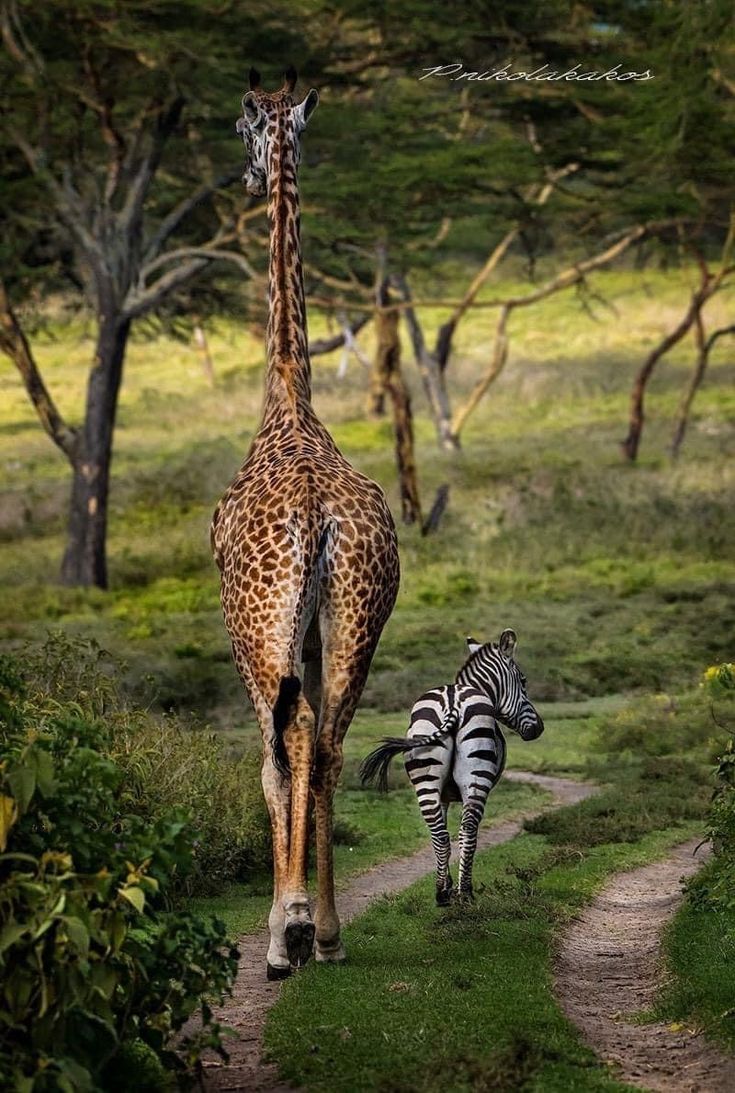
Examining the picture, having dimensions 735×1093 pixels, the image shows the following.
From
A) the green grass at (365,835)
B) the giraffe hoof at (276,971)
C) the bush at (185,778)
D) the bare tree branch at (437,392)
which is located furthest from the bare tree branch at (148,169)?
the giraffe hoof at (276,971)

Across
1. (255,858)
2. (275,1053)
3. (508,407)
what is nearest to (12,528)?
(508,407)

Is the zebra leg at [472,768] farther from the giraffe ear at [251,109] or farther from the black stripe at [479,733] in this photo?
the giraffe ear at [251,109]

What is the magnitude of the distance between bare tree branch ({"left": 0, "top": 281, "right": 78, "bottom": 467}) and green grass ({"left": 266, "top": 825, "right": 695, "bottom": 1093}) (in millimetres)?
15119

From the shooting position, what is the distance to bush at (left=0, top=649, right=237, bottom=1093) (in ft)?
18.1

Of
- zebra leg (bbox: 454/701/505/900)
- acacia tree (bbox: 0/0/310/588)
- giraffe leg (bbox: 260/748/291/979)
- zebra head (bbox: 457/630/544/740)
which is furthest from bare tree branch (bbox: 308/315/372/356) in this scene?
giraffe leg (bbox: 260/748/291/979)

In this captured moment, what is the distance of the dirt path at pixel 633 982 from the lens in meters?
6.91

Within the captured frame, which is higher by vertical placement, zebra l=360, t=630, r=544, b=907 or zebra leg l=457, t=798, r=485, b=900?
zebra l=360, t=630, r=544, b=907

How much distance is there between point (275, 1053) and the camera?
690 centimetres

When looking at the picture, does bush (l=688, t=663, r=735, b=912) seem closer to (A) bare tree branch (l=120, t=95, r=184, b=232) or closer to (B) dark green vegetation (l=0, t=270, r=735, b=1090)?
(B) dark green vegetation (l=0, t=270, r=735, b=1090)

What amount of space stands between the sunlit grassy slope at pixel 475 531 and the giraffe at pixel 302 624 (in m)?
3.16

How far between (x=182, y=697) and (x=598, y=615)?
252 inches

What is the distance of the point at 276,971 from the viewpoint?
26.7 ft

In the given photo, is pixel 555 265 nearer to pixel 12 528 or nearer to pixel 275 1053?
pixel 12 528

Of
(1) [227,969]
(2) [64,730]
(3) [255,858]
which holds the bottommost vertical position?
(3) [255,858]
